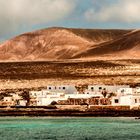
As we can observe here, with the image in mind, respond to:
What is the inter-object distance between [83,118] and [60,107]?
17.7 meters

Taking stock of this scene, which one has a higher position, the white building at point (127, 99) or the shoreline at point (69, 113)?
the white building at point (127, 99)

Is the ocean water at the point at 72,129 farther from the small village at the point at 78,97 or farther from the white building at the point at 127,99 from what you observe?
the small village at the point at 78,97

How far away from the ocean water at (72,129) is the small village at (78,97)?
21669 mm

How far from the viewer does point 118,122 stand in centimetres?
8394

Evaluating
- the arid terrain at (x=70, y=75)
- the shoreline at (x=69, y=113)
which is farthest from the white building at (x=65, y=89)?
the shoreline at (x=69, y=113)

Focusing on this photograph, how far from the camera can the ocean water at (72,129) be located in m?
65.1

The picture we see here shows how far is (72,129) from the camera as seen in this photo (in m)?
74.2

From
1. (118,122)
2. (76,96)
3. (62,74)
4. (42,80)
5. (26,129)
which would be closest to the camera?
(26,129)

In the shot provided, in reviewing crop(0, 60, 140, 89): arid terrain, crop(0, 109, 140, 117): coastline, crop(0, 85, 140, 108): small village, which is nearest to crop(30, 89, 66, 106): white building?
crop(0, 85, 140, 108): small village

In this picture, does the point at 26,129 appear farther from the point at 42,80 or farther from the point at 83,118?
the point at 42,80

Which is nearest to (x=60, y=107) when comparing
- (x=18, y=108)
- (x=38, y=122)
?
(x=18, y=108)

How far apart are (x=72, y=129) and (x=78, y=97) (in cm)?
4386

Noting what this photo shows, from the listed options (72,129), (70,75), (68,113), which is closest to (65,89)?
(68,113)

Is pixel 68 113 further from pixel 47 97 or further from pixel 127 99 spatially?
pixel 47 97
